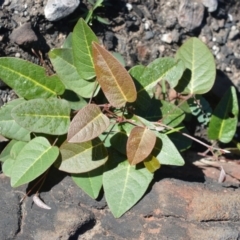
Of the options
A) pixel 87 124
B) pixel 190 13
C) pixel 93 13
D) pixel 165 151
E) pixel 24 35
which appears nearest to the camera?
pixel 87 124

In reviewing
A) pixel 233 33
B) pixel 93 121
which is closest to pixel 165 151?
pixel 93 121

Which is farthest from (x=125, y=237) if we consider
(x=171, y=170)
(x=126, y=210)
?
(x=171, y=170)

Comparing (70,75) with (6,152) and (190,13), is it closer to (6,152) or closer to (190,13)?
(6,152)

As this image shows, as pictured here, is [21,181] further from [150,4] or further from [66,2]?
[150,4]

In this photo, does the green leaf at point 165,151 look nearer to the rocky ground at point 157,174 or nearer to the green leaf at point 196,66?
the rocky ground at point 157,174

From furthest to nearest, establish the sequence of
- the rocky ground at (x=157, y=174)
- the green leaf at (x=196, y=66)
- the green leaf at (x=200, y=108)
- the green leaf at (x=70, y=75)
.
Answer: the green leaf at (x=200, y=108)
the green leaf at (x=196, y=66)
the green leaf at (x=70, y=75)
the rocky ground at (x=157, y=174)

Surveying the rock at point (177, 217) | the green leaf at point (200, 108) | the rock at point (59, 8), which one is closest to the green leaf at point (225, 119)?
the green leaf at point (200, 108)

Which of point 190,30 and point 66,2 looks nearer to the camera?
point 66,2
